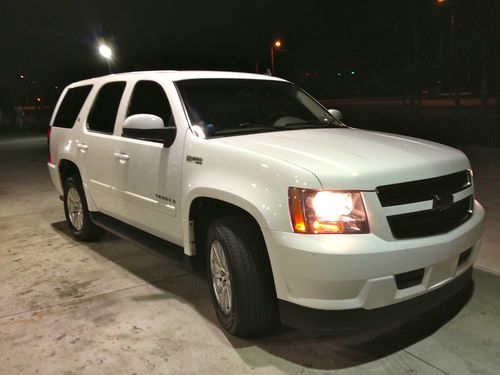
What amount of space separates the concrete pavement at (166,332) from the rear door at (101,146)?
2.38ft

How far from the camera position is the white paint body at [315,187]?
2742mm

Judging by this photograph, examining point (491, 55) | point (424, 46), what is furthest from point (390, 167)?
point (424, 46)

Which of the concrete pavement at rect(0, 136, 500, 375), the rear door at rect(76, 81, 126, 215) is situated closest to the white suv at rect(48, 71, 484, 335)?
the rear door at rect(76, 81, 126, 215)

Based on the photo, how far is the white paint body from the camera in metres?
2.74

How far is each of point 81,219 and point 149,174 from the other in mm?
2015

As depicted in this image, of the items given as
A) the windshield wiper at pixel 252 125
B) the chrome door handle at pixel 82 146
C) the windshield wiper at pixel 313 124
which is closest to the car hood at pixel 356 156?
the windshield wiper at pixel 252 125

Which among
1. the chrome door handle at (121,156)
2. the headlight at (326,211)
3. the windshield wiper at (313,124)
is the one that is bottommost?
the headlight at (326,211)

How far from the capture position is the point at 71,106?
579cm

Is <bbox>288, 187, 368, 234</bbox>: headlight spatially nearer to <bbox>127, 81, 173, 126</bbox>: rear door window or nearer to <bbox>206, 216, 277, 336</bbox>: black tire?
<bbox>206, 216, 277, 336</bbox>: black tire

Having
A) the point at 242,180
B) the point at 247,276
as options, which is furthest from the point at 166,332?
the point at 242,180

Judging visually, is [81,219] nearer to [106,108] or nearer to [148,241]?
[106,108]

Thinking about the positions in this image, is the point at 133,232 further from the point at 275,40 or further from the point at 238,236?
the point at 275,40

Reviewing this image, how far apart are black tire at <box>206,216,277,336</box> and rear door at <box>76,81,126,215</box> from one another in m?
1.84

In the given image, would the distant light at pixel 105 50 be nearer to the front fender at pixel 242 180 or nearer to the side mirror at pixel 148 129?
the side mirror at pixel 148 129
